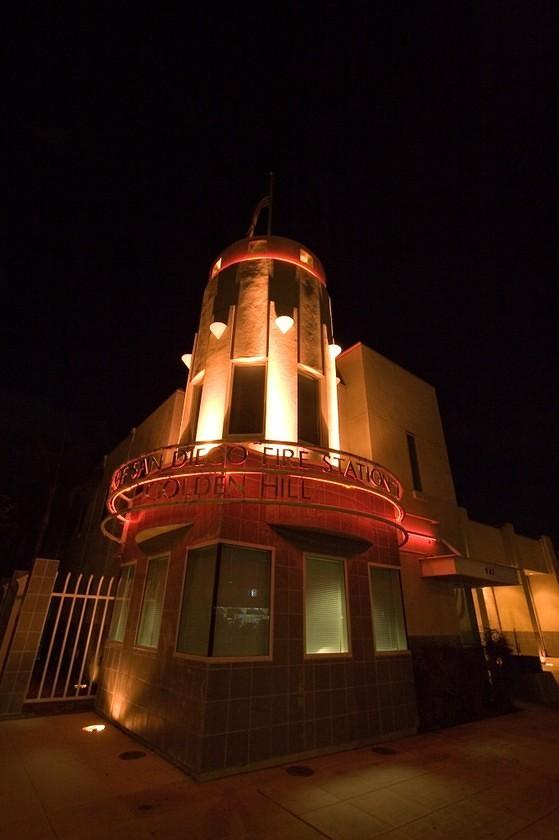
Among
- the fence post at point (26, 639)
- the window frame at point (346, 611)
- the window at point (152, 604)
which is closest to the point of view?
the window frame at point (346, 611)

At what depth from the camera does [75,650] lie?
27.3ft

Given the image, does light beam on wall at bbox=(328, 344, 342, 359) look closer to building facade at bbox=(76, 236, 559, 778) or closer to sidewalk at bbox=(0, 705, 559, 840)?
building facade at bbox=(76, 236, 559, 778)

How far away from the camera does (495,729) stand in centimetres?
823

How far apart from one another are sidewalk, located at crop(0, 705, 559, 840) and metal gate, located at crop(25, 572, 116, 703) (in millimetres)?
1623

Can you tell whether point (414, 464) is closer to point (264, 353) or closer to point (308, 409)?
point (308, 409)

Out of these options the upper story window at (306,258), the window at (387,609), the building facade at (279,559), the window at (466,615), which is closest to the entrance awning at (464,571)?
the building facade at (279,559)

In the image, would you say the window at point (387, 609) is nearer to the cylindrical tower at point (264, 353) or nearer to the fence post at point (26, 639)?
the cylindrical tower at point (264, 353)

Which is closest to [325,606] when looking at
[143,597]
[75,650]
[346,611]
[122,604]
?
[346,611]

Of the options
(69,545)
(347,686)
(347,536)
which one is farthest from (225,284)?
(69,545)

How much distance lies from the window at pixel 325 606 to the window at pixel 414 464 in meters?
5.21

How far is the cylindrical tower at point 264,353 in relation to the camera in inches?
352

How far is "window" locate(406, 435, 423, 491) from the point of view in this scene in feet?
40.2

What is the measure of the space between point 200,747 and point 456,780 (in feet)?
11.8

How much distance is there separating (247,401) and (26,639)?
6866 mm
